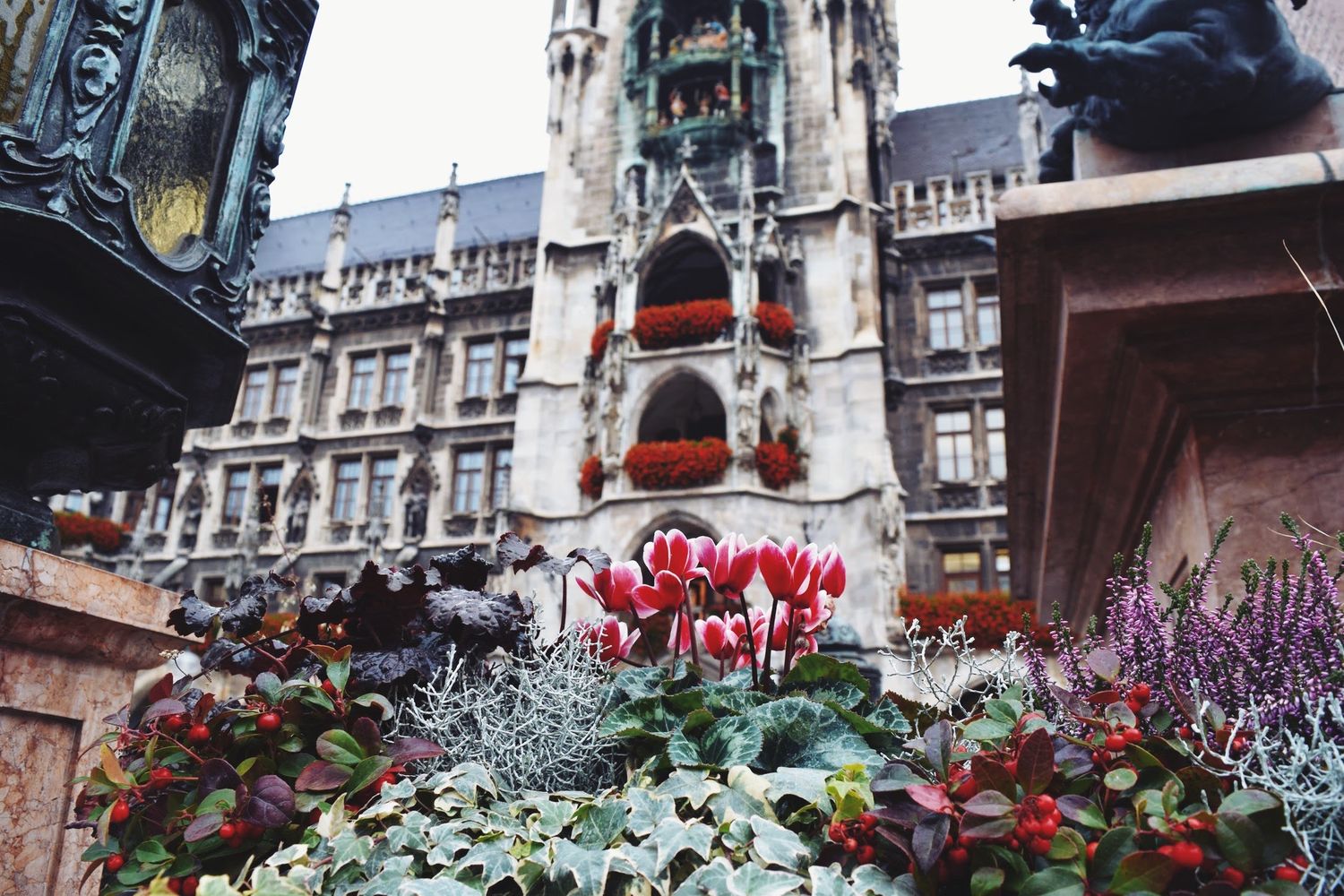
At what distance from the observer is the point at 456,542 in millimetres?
25859

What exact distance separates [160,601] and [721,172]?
22.9 m

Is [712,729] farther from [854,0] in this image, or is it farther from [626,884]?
[854,0]

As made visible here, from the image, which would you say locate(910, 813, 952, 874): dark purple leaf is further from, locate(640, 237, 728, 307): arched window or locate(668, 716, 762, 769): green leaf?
locate(640, 237, 728, 307): arched window

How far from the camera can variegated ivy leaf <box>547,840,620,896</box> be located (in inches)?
58.1

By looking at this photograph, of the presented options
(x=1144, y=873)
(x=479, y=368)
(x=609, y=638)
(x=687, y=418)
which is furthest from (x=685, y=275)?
(x=1144, y=873)

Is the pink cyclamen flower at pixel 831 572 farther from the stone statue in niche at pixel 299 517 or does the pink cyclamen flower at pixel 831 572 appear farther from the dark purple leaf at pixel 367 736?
the stone statue in niche at pixel 299 517

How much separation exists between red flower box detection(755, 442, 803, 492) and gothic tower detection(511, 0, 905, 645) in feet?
0.13

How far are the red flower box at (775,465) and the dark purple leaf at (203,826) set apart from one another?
1959cm

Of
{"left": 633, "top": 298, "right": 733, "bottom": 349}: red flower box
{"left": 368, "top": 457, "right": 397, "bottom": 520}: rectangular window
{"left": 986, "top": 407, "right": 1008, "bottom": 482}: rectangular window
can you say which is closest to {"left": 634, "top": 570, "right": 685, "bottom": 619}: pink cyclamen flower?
{"left": 633, "top": 298, "right": 733, "bottom": 349}: red flower box

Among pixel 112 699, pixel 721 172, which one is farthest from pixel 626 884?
pixel 721 172

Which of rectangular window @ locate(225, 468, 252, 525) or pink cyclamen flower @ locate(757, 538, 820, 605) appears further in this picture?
rectangular window @ locate(225, 468, 252, 525)

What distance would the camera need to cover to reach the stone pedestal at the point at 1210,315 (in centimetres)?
276

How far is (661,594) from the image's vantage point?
2.38 meters

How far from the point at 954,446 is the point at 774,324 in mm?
5176
